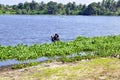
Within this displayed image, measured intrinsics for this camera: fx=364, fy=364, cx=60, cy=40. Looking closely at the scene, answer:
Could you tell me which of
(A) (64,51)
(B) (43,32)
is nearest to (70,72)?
(A) (64,51)

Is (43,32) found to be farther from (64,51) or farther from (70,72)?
(70,72)

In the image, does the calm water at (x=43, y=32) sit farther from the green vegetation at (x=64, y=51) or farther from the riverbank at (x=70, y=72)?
the riverbank at (x=70, y=72)

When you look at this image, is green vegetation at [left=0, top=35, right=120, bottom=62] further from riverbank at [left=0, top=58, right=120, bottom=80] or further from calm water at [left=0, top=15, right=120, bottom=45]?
calm water at [left=0, top=15, right=120, bottom=45]

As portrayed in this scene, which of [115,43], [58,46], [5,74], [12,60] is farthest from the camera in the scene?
[115,43]

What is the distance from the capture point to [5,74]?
24.9 meters

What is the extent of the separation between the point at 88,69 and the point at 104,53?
31.0ft

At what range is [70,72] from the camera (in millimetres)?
24828

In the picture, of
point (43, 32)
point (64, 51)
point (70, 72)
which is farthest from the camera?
point (43, 32)

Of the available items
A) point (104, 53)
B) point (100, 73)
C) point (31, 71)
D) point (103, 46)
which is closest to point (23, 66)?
point (31, 71)

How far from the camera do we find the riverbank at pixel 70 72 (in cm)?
2338

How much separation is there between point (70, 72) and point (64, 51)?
11.7 metres

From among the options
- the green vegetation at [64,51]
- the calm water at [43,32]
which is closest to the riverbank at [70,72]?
the green vegetation at [64,51]

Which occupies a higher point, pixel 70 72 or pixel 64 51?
pixel 70 72

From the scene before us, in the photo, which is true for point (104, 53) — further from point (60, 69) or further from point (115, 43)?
point (60, 69)
